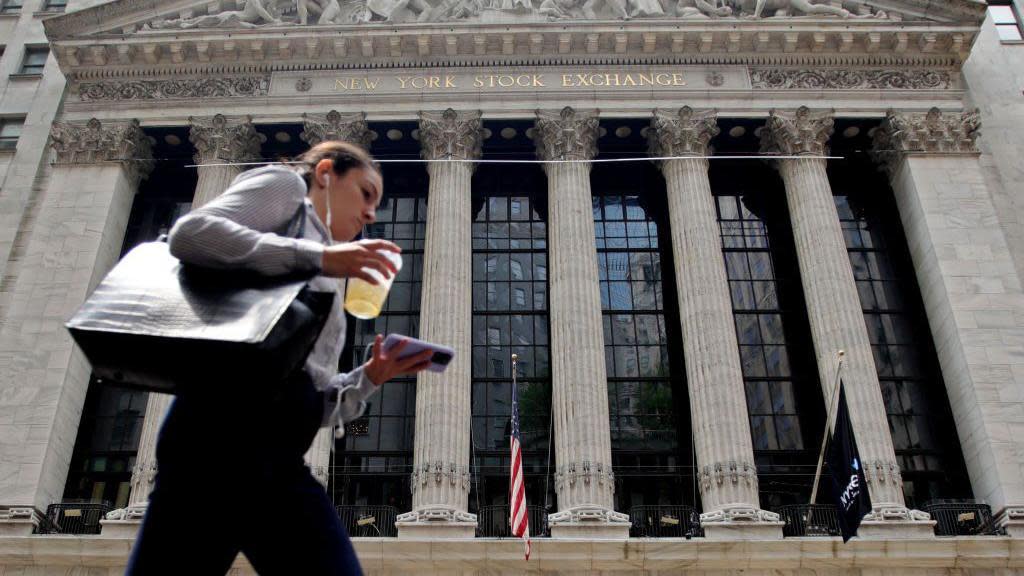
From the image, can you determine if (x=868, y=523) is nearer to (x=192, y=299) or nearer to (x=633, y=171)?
(x=633, y=171)

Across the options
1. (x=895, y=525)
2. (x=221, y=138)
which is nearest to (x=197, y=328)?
(x=895, y=525)

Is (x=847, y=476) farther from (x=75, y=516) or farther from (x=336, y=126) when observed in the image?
(x=75, y=516)

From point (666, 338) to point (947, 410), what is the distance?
7446 millimetres

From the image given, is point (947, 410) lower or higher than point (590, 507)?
higher

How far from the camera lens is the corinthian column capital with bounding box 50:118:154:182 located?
2798 cm

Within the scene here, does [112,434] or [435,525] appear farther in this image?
[112,434]

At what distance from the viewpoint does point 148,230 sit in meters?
29.3

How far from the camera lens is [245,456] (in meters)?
3.65

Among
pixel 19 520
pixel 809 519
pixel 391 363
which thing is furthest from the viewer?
pixel 809 519

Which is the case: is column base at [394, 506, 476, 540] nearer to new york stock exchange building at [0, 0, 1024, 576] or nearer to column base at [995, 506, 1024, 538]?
new york stock exchange building at [0, 0, 1024, 576]

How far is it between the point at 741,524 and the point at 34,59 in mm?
27941

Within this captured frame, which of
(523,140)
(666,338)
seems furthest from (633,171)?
(666,338)

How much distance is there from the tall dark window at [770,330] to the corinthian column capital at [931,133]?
3.66 metres

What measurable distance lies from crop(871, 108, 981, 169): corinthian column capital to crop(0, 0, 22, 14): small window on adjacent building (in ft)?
99.0
